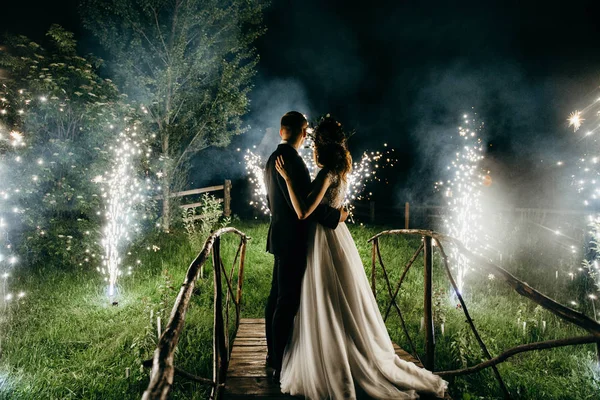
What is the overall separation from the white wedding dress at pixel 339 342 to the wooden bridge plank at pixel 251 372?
17 centimetres

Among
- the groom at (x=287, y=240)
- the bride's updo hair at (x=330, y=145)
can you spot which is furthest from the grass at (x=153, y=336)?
the bride's updo hair at (x=330, y=145)

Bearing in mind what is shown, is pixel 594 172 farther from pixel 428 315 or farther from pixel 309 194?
pixel 309 194

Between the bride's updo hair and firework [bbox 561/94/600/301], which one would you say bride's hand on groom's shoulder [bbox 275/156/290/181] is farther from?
firework [bbox 561/94/600/301]

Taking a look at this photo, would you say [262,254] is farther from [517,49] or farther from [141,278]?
[517,49]

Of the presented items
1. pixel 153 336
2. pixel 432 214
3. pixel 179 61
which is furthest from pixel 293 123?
pixel 432 214

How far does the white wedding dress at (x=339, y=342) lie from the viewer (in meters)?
2.23

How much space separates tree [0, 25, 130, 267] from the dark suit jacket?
586 centimetres

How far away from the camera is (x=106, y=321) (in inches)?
186

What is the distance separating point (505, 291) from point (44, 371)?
23.1 feet

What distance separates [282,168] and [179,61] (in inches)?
380

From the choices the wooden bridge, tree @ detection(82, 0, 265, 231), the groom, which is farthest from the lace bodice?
tree @ detection(82, 0, 265, 231)

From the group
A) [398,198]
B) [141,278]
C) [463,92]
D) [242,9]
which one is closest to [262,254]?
[141,278]

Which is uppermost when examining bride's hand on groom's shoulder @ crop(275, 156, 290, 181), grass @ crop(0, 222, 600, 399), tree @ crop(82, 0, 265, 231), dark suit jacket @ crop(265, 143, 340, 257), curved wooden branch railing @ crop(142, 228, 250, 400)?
tree @ crop(82, 0, 265, 231)

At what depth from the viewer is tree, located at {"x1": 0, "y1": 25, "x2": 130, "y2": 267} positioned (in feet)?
20.3
